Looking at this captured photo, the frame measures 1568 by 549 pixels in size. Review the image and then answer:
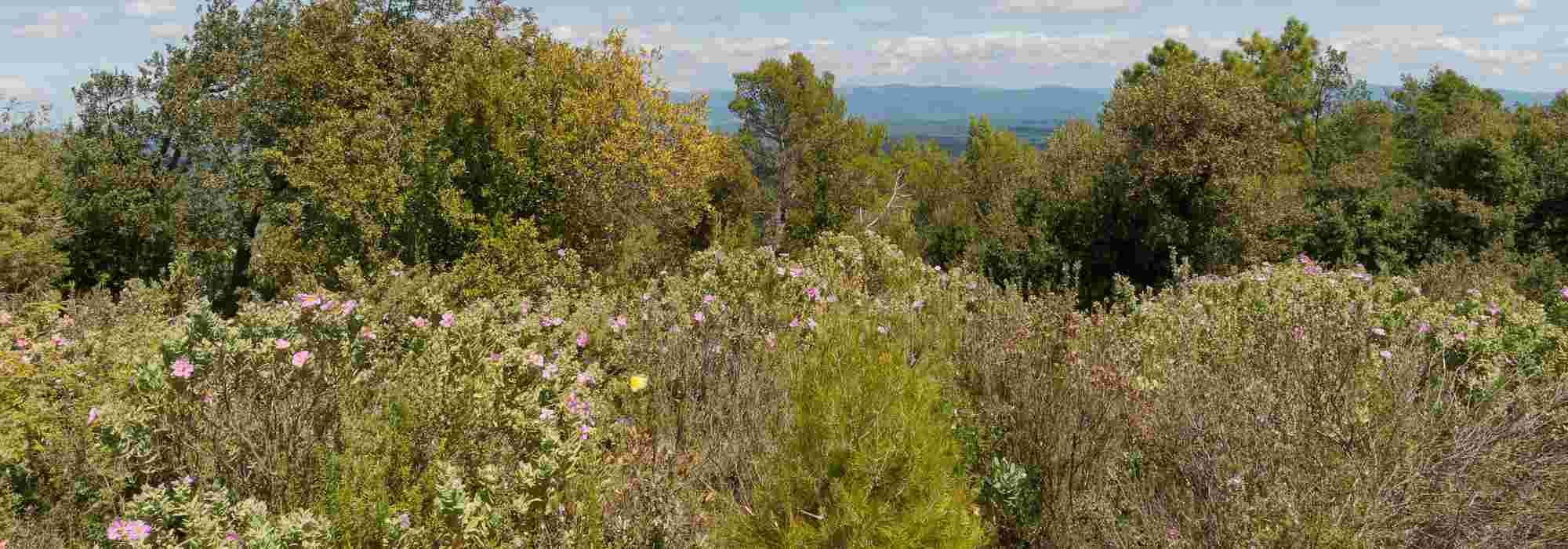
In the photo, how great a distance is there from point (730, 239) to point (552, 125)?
7739mm

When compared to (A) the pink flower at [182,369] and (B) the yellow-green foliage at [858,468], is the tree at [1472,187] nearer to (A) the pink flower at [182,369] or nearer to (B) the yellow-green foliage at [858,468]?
(B) the yellow-green foliage at [858,468]

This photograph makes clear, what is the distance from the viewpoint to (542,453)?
261 centimetres

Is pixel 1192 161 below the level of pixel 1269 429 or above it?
above

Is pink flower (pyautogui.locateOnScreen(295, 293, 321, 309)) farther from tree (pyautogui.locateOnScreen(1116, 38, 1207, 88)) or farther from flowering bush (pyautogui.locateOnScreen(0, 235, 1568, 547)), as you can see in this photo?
tree (pyautogui.locateOnScreen(1116, 38, 1207, 88))

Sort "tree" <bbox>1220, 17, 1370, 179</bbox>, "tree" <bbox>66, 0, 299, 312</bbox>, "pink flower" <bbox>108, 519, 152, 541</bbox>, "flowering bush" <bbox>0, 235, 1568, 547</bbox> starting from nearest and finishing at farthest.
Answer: "pink flower" <bbox>108, 519, 152, 541</bbox>
"flowering bush" <bbox>0, 235, 1568, 547</bbox>
"tree" <bbox>66, 0, 299, 312</bbox>
"tree" <bbox>1220, 17, 1370, 179</bbox>

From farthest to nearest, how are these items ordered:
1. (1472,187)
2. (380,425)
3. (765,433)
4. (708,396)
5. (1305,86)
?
(1305,86) < (1472,187) < (708,396) < (765,433) < (380,425)

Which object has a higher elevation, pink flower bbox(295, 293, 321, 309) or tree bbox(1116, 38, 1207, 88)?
tree bbox(1116, 38, 1207, 88)

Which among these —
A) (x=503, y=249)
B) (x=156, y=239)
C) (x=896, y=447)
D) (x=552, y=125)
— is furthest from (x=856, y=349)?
(x=156, y=239)

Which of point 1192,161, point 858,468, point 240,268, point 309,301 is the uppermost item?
point 1192,161

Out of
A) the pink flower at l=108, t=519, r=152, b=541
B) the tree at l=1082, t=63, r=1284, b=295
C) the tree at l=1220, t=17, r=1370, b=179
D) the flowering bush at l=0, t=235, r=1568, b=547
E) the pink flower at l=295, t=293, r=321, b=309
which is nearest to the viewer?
the pink flower at l=108, t=519, r=152, b=541

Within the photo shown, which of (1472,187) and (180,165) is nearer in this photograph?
(1472,187)

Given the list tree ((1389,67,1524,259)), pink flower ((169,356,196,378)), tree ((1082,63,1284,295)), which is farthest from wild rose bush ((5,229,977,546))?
tree ((1389,67,1524,259))

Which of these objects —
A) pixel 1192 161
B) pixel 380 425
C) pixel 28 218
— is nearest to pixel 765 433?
pixel 380 425

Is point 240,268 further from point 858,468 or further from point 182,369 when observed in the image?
point 858,468
